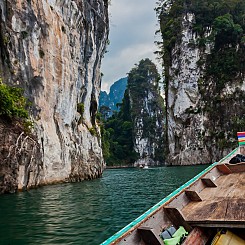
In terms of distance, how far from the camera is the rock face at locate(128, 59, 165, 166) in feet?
239

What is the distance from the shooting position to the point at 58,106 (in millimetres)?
22562

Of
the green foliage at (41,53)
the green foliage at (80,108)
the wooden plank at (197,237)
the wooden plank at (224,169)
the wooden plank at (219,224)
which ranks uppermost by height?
the green foliage at (41,53)

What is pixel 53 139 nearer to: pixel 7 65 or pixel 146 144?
pixel 7 65

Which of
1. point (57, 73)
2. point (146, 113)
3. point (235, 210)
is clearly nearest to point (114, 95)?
point (146, 113)

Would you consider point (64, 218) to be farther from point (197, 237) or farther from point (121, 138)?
point (121, 138)

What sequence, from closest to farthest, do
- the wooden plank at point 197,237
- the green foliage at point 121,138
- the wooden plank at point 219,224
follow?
→ the wooden plank at point 197,237 → the wooden plank at point 219,224 → the green foliage at point 121,138

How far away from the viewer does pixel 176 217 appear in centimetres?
404

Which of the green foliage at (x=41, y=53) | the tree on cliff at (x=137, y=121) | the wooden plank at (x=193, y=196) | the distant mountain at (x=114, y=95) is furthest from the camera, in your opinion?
the distant mountain at (x=114, y=95)

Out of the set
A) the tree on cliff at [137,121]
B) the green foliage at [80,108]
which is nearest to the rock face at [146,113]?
the tree on cliff at [137,121]

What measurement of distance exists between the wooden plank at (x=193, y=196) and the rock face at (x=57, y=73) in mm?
12030

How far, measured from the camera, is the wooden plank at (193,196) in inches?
202

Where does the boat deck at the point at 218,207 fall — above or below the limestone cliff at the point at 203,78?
below

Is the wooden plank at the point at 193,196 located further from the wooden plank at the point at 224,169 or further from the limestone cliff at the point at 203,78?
the limestone cliff at the point at 203,78

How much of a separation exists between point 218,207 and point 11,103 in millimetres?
13729
